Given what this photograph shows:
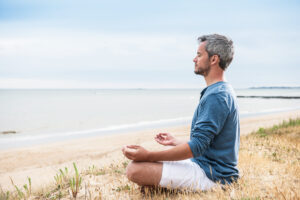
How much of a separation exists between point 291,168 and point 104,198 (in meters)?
2.99

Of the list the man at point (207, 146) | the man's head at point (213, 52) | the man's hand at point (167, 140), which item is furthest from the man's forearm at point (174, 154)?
the man's head at point (213, 52)

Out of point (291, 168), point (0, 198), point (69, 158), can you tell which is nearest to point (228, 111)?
point (291, 168)

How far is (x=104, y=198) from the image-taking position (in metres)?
3.52

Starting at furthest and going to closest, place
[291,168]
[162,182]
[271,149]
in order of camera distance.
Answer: [271,149]
[291,168]
[162,182]

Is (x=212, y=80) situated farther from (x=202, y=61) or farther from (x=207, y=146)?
(x=207, y=146)

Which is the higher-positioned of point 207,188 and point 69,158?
point 207,188

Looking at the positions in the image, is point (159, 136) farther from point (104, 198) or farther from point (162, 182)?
point (104, 198)

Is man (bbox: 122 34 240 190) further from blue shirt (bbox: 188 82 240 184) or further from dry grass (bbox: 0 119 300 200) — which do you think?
dry grass (bbox: 0 119 300 200)

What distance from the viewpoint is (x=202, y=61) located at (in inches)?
124

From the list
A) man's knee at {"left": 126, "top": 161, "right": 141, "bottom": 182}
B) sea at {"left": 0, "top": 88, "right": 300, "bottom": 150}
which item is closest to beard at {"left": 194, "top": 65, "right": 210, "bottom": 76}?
man's knee at {"left": 126, "top": 161, "right": 141, "bottom": 182}

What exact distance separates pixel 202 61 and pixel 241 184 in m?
1.56

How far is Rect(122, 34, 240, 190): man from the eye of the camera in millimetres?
2902

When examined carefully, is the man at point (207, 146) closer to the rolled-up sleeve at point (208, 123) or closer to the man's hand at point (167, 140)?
the rolled-up sleeve at point (208, 123)

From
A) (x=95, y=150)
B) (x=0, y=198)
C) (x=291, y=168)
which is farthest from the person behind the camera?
(x=95, y=150)
